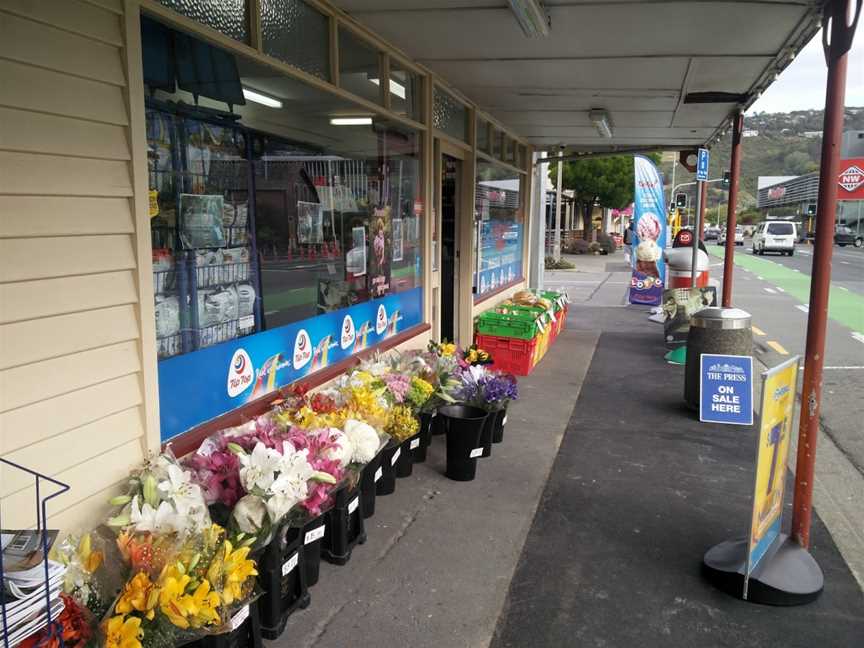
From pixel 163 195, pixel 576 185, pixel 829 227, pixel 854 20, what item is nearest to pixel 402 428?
Answer: pixel 163 195

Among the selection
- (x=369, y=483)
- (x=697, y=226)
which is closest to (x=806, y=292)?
(x=697, y=226)

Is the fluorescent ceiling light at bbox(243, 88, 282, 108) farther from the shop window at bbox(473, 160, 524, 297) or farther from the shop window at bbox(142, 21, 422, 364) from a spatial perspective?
the shop window at bbox(473, 160, 524, 297)

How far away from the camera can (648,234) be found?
14.3m

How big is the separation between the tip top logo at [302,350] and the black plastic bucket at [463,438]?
1.03 metres

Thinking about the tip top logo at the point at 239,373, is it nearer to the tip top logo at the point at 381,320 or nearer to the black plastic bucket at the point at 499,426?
the tip top logo at the point at 381,320

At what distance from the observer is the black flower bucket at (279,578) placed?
2873 millimetres

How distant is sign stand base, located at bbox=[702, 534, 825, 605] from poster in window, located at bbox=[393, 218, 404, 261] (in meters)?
3.56

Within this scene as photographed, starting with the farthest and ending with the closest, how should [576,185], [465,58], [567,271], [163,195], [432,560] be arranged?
[576,185]
[567,271]
[465,58]
[432,560]
[163,195]

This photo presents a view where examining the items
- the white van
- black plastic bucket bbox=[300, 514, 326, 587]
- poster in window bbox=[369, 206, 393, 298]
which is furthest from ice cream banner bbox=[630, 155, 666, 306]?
the white van

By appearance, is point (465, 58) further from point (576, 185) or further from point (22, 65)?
point (576, 185)

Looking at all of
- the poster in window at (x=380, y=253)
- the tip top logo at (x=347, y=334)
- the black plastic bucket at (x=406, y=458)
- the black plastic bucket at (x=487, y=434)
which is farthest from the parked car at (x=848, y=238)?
the black plastic bucket at (x=406, y=458)

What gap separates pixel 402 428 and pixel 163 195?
6.33 feet

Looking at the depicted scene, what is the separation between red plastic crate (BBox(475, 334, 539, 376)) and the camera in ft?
25.7

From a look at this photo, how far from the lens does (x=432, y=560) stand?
373 cm
